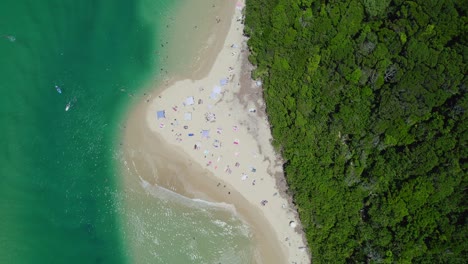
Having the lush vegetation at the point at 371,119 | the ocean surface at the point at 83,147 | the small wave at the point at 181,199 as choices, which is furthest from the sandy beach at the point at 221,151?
the lush vegetation at the point at 371,119

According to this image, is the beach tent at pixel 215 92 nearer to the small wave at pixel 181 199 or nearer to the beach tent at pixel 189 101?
the beach tent at pixel 189 101

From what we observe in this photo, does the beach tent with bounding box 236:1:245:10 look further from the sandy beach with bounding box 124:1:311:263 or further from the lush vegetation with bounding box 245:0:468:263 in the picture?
the sandy beach with bounding box 124:1:311:263

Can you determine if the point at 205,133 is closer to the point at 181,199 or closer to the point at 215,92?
the point at 215,92

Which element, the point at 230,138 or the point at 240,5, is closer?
the point at 230,138

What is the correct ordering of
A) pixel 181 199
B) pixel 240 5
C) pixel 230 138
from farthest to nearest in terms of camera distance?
pixel 240 5, pixel 230 138, pixel 181 199

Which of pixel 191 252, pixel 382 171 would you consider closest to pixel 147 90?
pixel 191 252

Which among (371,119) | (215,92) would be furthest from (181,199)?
(371,119)
